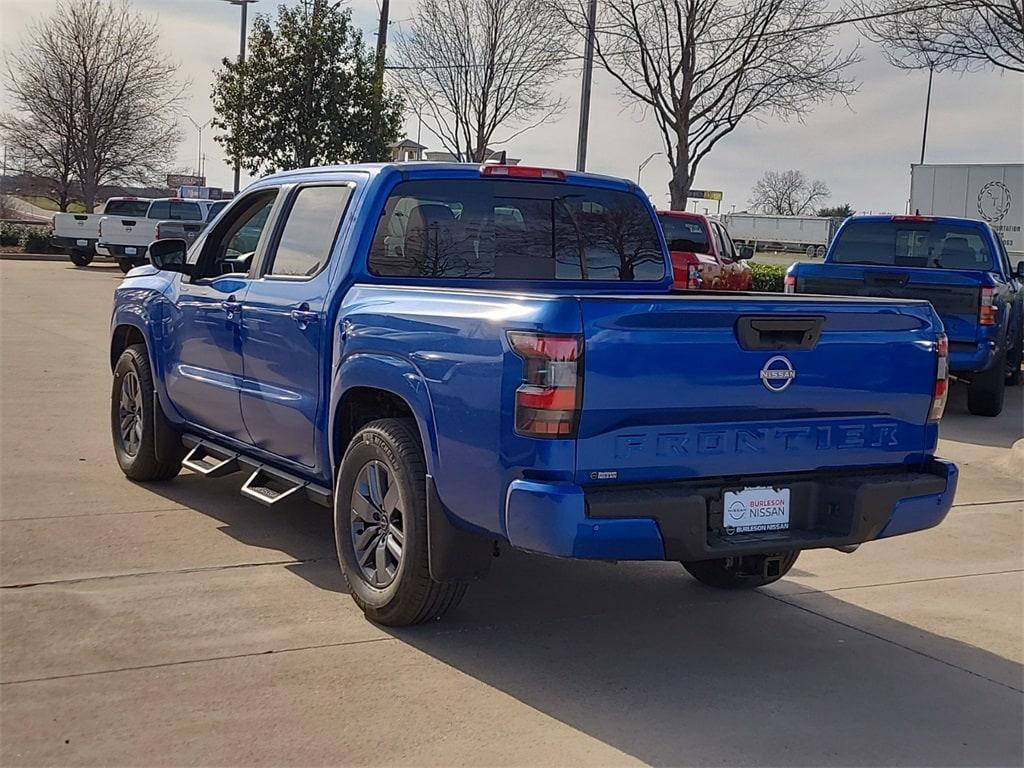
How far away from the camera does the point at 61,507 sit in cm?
693

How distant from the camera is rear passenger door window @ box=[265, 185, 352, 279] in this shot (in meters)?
5.79

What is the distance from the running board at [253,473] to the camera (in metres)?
5.80

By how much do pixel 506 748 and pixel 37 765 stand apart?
1.48 m

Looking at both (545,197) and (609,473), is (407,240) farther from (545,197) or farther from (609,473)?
(609,473)

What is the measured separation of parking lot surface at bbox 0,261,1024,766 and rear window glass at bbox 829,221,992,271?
598cm

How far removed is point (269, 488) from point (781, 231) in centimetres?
6502

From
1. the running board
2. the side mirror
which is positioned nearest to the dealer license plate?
the running board

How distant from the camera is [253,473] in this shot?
6344 millimetres

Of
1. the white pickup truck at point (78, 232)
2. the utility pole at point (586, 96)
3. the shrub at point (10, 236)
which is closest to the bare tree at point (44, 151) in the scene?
the shrub at point (10, 236)

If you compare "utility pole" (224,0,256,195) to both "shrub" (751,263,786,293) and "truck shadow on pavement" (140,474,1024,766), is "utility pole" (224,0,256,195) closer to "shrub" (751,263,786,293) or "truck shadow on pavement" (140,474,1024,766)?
"shrub" (751,263,786,293)

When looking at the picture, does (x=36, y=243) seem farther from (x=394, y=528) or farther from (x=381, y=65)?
(x=394, y=528)

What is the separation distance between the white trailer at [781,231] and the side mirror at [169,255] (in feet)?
196

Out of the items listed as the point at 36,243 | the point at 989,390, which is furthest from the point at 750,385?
the point at 36,243

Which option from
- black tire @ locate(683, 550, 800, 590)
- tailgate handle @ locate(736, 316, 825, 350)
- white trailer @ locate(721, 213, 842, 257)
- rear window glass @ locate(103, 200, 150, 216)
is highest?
white trailer @ locate(721, 213, 842, 257)
